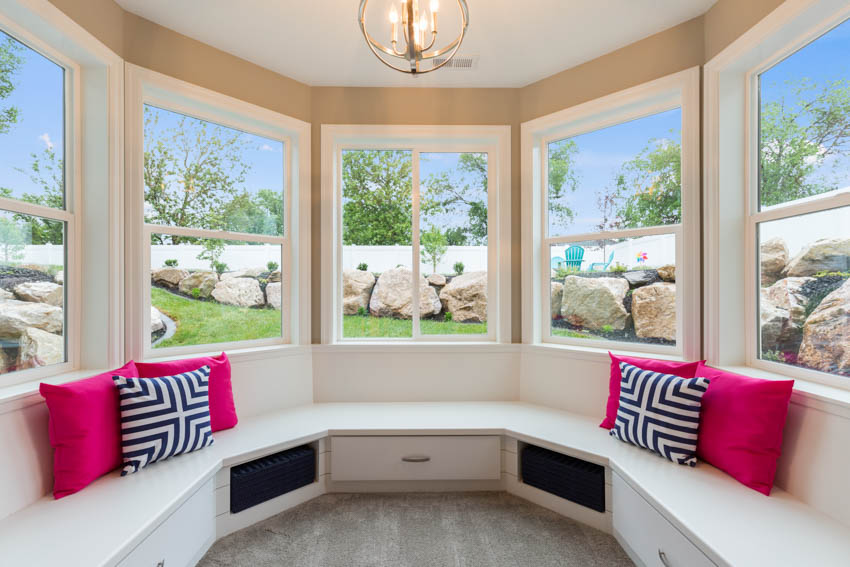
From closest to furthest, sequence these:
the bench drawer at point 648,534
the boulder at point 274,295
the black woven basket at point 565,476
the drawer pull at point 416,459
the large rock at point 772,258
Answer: the bench drawer at point 648,534, the large rock at point 772,258, the black woven basket at point 565,476, the drawer pull at point 416,459, the boulder at point 274,295

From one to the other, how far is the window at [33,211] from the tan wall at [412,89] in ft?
1.14

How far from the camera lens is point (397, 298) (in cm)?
292

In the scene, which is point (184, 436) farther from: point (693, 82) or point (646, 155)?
point (693, 82)

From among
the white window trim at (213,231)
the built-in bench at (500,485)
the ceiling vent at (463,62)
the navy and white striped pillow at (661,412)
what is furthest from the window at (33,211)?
the navy and white striped pillow at (661,412)

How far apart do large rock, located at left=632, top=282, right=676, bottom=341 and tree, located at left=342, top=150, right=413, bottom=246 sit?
1.55 metres

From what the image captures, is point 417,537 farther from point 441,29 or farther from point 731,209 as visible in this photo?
point 441,29

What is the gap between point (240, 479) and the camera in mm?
1946

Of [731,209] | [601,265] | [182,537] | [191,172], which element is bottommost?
[182,537]

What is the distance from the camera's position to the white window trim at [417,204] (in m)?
2.78

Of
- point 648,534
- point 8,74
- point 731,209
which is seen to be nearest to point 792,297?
point 731,209

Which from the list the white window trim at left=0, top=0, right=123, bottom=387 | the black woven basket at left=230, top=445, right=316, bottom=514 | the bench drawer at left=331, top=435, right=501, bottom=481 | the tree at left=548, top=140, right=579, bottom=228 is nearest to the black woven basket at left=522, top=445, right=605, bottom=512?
the bench drawer at left=331, top=435, right=501, bottom=481

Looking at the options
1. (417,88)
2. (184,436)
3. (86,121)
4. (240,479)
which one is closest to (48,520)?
(184,436)

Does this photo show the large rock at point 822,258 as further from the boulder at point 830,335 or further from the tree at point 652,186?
the tree at point 652,186

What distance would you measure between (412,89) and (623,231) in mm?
1683
